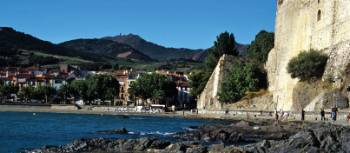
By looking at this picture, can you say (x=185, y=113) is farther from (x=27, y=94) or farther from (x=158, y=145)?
(x=158, y=145)

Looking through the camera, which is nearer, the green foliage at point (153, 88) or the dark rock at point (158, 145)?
the dark rock at point (158, 145)

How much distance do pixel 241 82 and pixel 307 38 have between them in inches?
524

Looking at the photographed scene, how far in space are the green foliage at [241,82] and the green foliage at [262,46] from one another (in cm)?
667

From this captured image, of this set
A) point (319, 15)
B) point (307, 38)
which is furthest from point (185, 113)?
point (319, 15)

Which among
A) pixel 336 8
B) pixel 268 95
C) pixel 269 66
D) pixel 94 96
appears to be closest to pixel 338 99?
pixel 336 8

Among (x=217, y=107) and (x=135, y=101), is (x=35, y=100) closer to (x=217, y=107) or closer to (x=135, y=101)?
(x=135, y=101)

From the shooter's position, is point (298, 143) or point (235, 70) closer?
point (298, 143)

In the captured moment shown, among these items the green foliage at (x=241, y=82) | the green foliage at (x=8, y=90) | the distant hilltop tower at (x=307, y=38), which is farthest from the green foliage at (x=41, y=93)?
the distant hilltop tower at (x=307, y=38)

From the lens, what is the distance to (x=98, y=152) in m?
29.2

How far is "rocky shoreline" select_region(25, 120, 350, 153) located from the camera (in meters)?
25.3

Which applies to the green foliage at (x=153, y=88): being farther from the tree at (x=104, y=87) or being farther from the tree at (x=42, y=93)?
the tree at (x=42, y=93)

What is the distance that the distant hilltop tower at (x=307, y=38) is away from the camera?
54688 mm

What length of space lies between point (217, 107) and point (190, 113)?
13.7ft

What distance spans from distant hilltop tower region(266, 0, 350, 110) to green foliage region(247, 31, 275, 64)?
8261 millimetres
